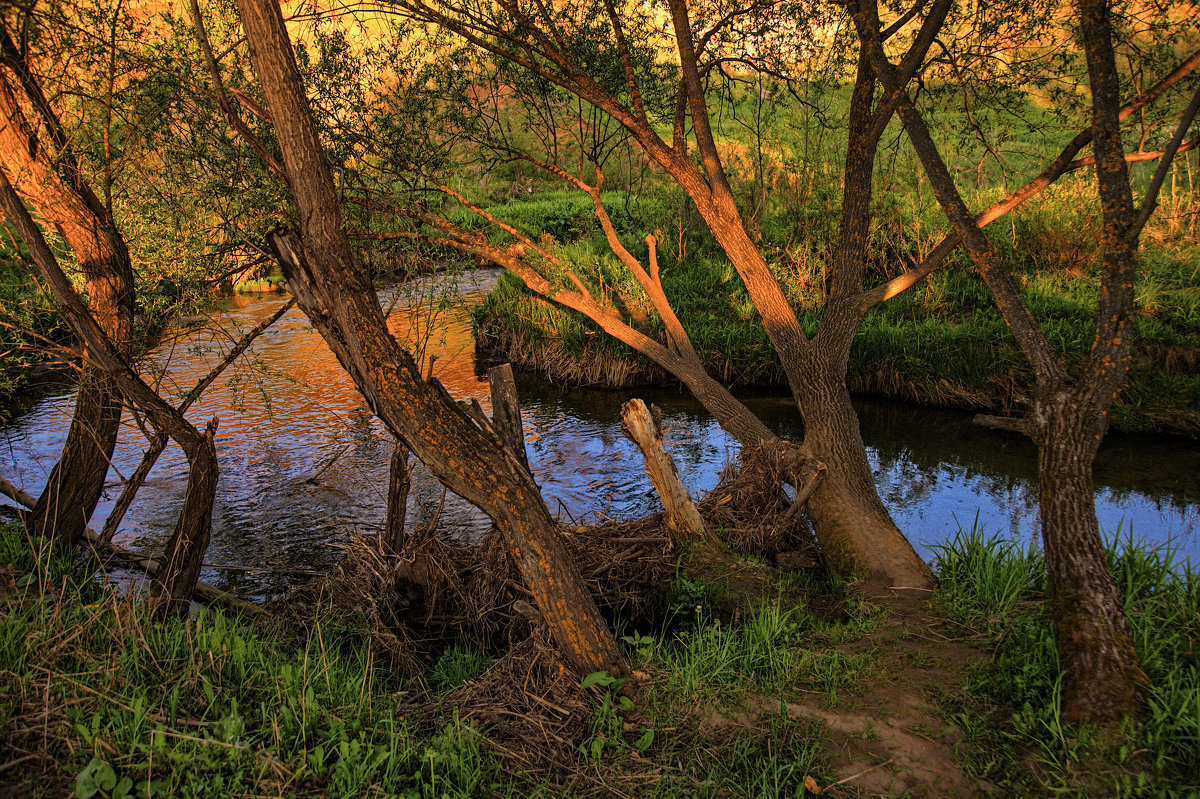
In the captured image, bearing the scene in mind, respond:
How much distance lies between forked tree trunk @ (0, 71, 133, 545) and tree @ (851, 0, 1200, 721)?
5489 mm

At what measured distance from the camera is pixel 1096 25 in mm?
3328

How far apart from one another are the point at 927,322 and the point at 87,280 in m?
9.82

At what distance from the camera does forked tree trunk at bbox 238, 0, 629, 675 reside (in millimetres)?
3359

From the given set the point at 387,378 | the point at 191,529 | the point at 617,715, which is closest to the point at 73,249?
the point at 191,529

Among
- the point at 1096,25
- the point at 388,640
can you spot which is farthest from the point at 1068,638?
the point at 388,640

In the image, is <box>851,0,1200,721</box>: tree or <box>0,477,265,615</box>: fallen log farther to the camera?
<box>0,477,265,615</box>: fallen log

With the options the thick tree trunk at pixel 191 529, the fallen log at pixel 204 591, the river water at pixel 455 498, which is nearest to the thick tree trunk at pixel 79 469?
the fallen log at pixel 204 591

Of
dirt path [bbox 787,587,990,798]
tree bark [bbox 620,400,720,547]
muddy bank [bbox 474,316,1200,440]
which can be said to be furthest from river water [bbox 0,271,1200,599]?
dirt path [bbox 787,587,990,798]

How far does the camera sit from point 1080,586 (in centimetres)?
333

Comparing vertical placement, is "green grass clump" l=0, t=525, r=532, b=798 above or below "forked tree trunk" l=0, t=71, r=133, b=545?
below

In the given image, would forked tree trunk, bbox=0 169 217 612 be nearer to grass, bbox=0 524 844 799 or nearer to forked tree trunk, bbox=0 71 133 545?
forked tree trunk, bbox=0 71 133 545

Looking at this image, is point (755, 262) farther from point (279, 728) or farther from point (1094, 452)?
point (279, 728)

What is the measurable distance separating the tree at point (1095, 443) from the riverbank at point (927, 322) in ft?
18.0

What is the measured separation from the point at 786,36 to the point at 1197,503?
20.5 feet
